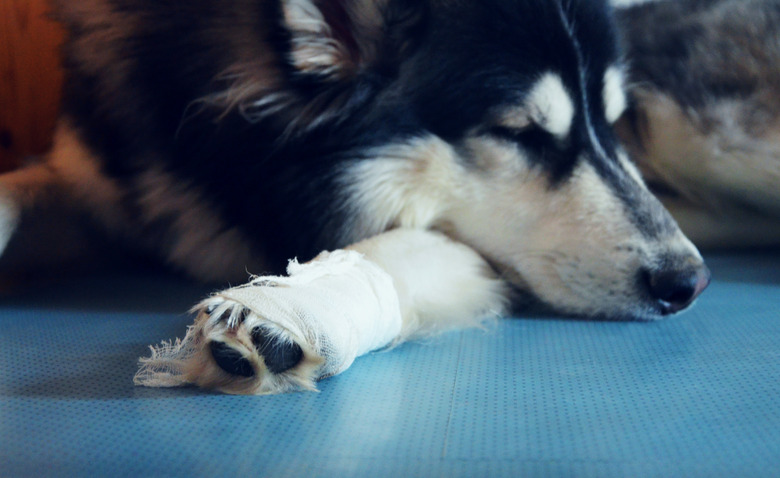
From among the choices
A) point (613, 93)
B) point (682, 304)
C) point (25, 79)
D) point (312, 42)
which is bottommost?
point (682, 304)

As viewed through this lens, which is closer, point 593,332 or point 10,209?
point 593,332

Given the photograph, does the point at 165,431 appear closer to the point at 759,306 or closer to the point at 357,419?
the point at 357,419

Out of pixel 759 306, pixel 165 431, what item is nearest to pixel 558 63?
pixel 759 306

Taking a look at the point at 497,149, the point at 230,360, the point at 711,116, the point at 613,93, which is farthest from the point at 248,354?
the point at 711,116

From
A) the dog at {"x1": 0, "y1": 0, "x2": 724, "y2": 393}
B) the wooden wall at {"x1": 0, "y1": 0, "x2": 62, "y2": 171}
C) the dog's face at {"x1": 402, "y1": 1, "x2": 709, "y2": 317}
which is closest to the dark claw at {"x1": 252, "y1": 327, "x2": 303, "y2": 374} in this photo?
the dog at {"x1": 0, "y1": 0, "x2": 724, "y2": 393}

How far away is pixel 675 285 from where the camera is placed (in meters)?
1.46

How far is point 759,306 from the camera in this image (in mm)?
1551

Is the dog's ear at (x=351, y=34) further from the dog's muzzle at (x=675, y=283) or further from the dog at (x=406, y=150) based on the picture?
the dog's muzzle at (x=675, y=283)

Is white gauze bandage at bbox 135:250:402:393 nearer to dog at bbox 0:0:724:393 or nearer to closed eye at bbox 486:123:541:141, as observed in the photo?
dog at bbox 0:0:724:393

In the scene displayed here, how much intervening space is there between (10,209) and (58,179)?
9.0 inches

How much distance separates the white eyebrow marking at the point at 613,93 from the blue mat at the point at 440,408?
1.78 ft

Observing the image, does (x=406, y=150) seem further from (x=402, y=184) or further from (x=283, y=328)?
(x=283, y=328)

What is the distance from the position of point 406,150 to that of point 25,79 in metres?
1.67

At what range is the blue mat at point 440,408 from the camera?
0.86 m
